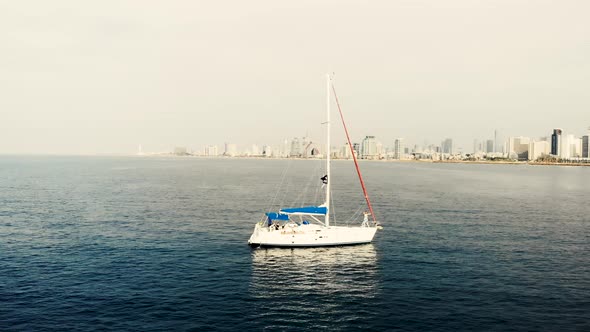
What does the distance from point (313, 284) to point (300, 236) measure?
46.2 ft

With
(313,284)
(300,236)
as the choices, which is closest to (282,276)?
(313,284)

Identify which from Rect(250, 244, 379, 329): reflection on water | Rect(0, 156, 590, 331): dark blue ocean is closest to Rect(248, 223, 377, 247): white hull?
Rect(250, 244, 379, 329): reflection on water

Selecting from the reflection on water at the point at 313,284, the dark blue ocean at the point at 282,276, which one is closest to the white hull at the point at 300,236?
the reflection on water at the point at 313,284

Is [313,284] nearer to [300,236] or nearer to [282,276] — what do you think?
[282,276]

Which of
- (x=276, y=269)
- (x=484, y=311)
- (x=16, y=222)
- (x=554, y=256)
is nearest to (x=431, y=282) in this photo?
(x=484, y=311)

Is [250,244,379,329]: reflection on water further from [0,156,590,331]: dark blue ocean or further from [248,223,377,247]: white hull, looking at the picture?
[248,223,377,247]: white hull

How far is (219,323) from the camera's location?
32594 millimetres

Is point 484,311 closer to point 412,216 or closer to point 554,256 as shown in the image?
point 554,256

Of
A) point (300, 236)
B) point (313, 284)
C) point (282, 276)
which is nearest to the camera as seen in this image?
point (313, 284)

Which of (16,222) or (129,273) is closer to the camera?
(129,273)

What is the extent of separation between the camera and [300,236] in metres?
55.8

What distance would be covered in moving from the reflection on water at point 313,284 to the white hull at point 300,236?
88cm

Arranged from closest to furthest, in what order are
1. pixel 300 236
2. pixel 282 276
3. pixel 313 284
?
1. pixel 313 284
2. pixel 282 276
3. pixel 300 236

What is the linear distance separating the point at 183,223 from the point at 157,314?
131 feet
